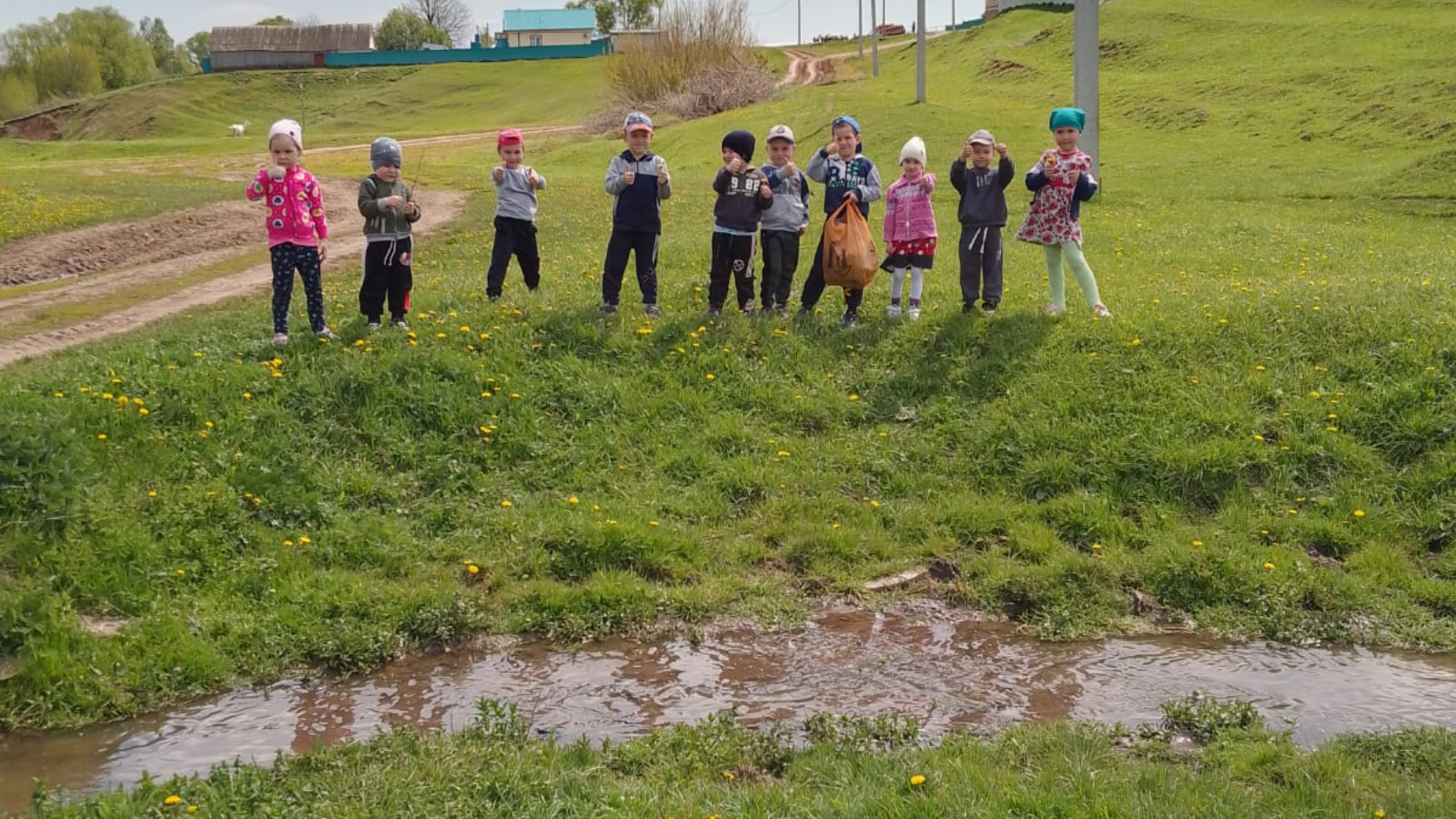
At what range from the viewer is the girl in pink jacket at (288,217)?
8234 mm

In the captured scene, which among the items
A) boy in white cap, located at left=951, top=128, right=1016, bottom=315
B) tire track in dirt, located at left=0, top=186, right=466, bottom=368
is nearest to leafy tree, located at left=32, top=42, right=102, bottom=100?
tire track in dirt, located at left=0, top=186, right=466, bottom=368

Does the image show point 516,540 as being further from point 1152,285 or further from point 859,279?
point 1152,285

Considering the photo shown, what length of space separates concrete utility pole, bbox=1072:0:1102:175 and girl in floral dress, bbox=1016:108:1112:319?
1122 centimetres

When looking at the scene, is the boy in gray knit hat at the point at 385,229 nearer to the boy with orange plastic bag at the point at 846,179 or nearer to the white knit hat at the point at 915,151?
the boy with orange plastic bag at the point at 846,179

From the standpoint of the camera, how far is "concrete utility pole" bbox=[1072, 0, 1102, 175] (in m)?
19.9

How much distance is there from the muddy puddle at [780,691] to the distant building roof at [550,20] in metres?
111

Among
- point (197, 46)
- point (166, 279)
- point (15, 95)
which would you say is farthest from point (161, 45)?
point (166, 279)

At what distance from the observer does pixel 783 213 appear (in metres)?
9.28

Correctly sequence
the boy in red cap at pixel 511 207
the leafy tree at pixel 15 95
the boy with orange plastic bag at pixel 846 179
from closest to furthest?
the boy with orange plastic bag at pixel 846 179
the boy in red cap at pixel 511 207
the leafy tree at pixel 15 95

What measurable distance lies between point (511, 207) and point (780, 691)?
5732 millimetres

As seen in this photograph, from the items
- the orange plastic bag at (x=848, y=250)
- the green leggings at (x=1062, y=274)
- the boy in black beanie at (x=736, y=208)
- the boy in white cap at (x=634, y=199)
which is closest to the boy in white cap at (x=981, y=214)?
the green leggings at (x=1062, y=274)

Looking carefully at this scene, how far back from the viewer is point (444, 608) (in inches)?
233

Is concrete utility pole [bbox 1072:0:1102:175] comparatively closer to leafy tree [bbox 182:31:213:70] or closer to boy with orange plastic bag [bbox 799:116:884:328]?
boy with orange plastic bag [bbox 799:116:884:328]

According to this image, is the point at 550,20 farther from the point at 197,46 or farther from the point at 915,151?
the point at 915,151
